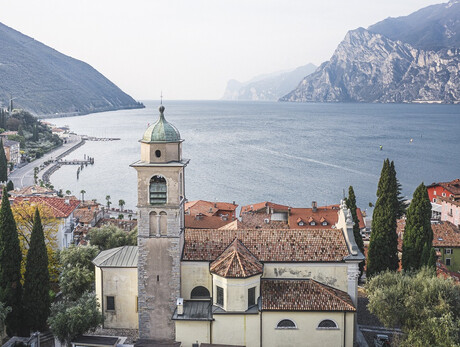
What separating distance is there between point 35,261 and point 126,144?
15523 cm

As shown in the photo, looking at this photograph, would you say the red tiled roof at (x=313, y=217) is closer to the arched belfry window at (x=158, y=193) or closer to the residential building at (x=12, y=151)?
the arched belfry window at (x=158, y=193)

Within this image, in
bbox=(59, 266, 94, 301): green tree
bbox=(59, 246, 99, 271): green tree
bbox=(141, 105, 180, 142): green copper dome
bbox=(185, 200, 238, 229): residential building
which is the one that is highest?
bbox=(141, 105, 180, 142): green copper dome

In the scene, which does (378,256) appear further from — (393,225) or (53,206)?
(53,206)

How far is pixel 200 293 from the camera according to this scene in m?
28.4

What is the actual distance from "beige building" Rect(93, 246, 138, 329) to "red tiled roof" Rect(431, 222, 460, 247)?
3228cm

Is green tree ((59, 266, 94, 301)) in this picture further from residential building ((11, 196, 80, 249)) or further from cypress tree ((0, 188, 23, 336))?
residential building ((11, 196, 80, 249))

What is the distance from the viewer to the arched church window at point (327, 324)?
87.5 feet

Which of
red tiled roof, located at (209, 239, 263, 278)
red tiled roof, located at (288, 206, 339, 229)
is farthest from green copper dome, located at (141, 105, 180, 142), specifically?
red tiled roof, located at (288, 206, 339, 229)

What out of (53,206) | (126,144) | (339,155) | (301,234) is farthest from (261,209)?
(126,144)

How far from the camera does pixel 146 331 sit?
93.1 ft

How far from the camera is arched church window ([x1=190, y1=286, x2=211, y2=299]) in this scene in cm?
2830

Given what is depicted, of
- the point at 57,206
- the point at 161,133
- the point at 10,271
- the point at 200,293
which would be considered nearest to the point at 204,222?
the point at 57,206

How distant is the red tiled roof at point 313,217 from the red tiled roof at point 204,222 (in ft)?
25.6

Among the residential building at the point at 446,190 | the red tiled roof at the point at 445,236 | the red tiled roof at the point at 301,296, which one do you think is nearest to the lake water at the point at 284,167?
the residential building at the point at 446,190
